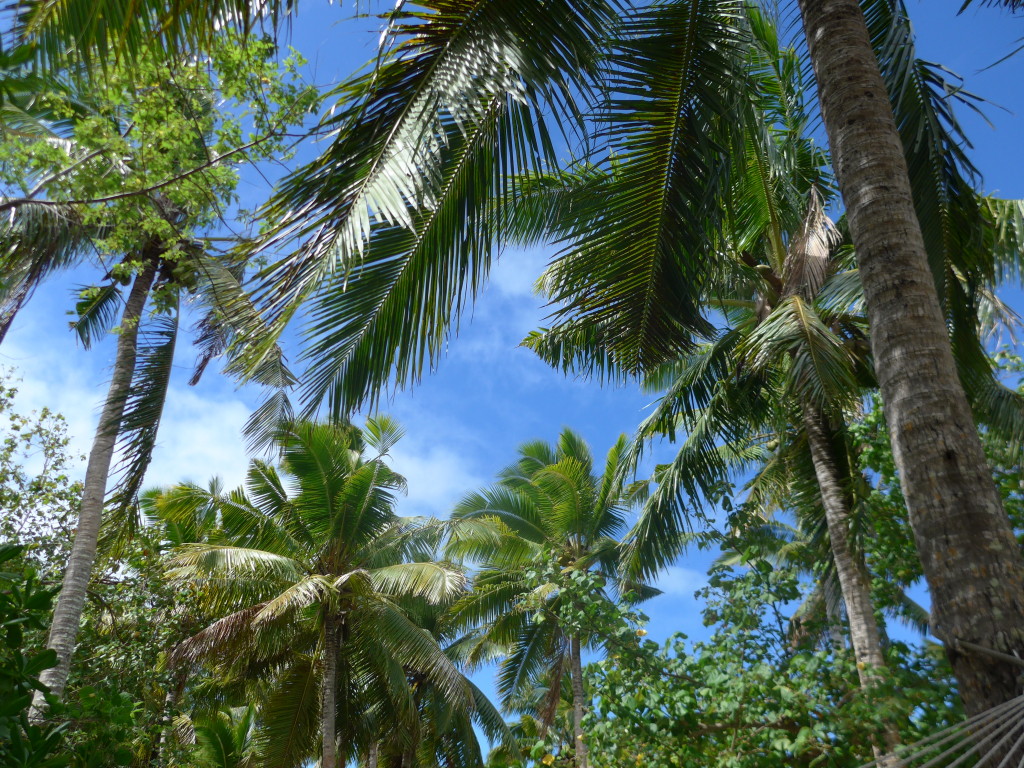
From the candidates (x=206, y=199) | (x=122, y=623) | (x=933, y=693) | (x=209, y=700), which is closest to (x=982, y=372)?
(x=933, y=693)

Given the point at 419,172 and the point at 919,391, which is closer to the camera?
the point at 919,391

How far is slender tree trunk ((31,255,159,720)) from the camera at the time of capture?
8.23m

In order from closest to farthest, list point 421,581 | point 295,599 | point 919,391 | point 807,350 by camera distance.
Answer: point 919,391, point 807,350, point 295,599, point 421,581

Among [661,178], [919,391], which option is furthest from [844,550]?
[919,391]

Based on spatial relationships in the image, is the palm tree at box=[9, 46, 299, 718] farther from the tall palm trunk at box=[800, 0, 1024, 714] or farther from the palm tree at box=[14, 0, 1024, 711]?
the tall palm trunk at box=[800, 0, 1024, 714]

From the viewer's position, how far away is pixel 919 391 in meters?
2.92

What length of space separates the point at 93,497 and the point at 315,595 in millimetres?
4283

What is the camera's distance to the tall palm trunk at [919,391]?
2.55 meters

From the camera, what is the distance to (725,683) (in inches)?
209

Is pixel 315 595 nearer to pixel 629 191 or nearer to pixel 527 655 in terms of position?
pixel 527 655

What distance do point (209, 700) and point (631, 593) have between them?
Answer: 1076cm

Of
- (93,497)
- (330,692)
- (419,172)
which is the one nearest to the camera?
(419,172)

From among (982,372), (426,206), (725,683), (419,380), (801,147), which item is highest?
(801,147)

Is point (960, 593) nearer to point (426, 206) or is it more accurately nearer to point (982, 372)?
point (426, 206)
